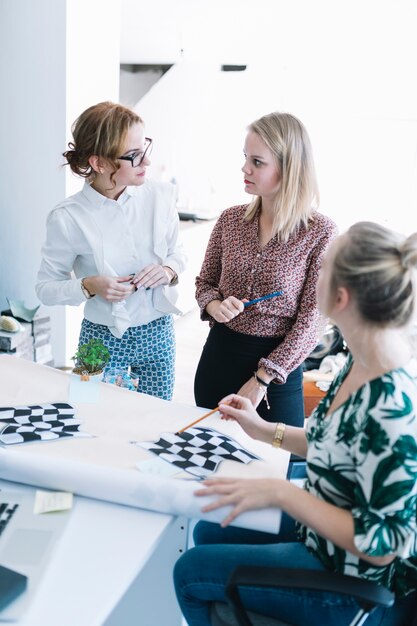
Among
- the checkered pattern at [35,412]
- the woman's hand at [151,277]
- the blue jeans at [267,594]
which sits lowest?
the blue jeans at [267,594]

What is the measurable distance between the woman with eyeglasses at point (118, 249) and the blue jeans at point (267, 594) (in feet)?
2.70

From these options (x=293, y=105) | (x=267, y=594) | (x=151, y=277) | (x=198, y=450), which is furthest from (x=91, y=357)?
(x=293, y=105)

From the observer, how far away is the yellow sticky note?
1203mm

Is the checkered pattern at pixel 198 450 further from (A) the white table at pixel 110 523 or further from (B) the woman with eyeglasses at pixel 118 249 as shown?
(B) the woman with eyeglasses at pixel 118 249

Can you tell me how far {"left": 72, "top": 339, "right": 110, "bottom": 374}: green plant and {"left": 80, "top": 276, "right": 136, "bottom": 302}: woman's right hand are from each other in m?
0.16

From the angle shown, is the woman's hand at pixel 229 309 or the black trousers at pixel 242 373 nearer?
the woman's hand at pixel 229 309

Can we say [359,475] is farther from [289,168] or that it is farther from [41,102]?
[41,102]

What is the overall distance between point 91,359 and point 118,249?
41cm

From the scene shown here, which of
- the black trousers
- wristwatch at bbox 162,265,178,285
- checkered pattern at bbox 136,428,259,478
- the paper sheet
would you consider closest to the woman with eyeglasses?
wristwatch at bbox 162,265,178,285

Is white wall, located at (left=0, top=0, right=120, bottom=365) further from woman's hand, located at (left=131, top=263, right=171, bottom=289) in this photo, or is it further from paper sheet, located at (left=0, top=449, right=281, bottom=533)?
paper sheet, located at (left=0, top=449, right=281, bottom=533)

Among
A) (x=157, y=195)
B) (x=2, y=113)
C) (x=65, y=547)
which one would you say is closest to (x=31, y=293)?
(x=2, y=113)

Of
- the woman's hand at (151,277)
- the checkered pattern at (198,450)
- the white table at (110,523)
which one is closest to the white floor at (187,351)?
the woman's hand at (151,277)

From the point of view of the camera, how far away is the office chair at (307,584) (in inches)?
41.2

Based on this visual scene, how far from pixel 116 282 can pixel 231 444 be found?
0.66 m
